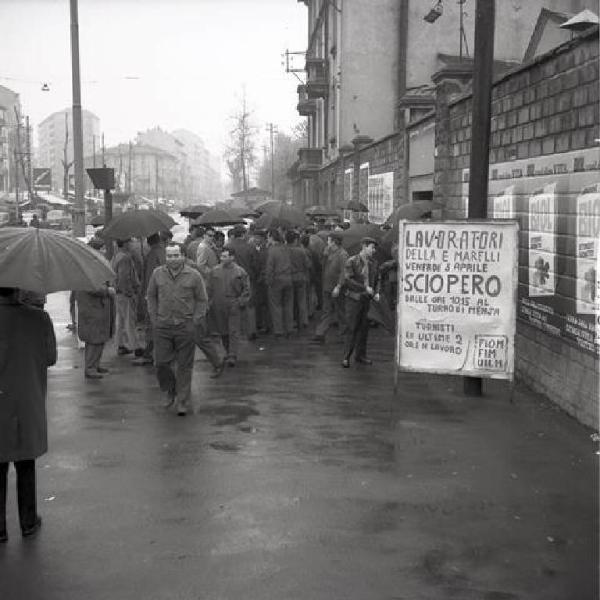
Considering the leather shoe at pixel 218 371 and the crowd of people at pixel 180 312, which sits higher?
the crowd of people at pixel 180 312

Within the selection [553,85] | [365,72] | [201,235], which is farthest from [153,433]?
[365,72]

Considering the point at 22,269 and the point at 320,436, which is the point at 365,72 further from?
the point at 22,269

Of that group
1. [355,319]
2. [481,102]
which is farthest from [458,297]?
[355,319]

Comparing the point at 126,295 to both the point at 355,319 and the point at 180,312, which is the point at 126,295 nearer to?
the point at 355,319

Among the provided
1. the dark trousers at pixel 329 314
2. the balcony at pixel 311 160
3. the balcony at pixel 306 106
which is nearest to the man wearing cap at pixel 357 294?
the dark trousers at pixel 329 314

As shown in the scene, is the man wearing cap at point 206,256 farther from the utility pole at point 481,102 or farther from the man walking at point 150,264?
the utility pole at point 481,102

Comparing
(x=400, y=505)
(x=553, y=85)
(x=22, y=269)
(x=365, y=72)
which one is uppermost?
(x=365, y=72)

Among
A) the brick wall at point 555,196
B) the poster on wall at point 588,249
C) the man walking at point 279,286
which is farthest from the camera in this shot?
the man walking at point 279,286

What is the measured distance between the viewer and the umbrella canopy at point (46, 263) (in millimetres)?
5102

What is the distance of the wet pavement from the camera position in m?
4.78

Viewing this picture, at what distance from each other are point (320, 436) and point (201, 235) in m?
7.50

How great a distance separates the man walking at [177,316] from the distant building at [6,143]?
353ft

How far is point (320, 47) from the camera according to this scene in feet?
141

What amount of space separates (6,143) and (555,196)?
121 meters
